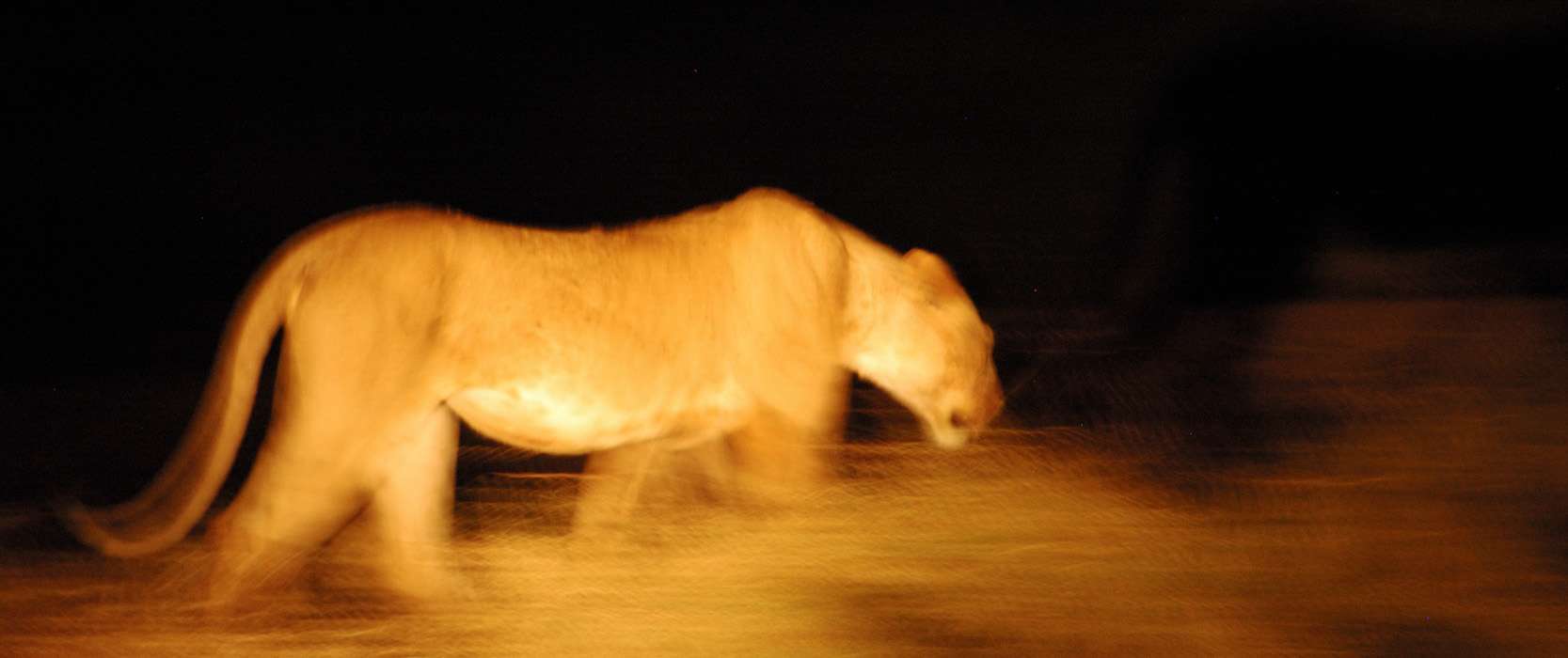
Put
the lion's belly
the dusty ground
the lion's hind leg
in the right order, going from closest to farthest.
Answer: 1. the dusty ground
2. the lion's belly
3. the lion's hind leg

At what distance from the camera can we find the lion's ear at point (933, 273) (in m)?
4.96

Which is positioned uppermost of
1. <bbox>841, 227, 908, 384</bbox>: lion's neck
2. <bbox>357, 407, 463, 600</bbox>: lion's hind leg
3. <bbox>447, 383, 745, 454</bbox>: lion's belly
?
<bbox>841, 227, 908, 384</bbox>: lion's neck

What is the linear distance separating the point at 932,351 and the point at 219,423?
227cm

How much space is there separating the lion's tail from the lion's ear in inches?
81.0

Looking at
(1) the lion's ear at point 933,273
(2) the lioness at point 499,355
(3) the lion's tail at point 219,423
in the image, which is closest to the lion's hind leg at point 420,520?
(2) the lioness at point 499,355

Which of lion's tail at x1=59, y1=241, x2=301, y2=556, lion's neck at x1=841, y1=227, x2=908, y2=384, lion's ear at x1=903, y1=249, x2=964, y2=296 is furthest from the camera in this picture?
lion's ear at x1=903, y1=249, x2=964, y2=296

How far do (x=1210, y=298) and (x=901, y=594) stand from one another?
4.67m

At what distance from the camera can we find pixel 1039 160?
10336 millimetres

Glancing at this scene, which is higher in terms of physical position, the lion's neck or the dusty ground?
the lion's neck

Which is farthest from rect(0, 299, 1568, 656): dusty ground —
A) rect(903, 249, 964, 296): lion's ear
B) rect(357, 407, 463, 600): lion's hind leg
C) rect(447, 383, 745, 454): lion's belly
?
rect(903, 249, 964, 296): lion's ear

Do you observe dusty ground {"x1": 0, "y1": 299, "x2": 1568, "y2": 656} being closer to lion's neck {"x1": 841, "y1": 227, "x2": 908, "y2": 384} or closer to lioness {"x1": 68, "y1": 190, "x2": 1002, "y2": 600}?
lioness {"x1": 68, "y1": 190, "x2": 1002, "y2": 600}

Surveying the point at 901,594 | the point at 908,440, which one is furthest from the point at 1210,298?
the point at 901,594

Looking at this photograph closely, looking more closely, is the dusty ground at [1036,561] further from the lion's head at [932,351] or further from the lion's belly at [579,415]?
the lion's belly at [579,415]

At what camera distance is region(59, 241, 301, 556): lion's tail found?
13.0 ft
